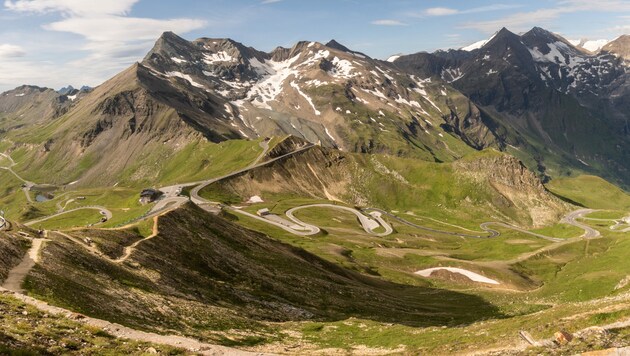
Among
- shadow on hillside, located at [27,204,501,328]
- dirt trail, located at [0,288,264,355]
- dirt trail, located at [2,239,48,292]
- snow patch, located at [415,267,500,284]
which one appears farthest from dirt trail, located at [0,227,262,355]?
snow patch, located at [415,267,500,284]

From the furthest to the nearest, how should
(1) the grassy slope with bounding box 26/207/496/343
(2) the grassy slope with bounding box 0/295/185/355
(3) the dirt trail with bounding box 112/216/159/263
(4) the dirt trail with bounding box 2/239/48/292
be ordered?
(3) the dirt trail with bounding box 112/216/159/263, (1) the grassy slope with bounding box 26/207/496/343, (4) the dirt trail with bounding box 2/239/48/292, (2) the grassy slope with bounding box 0/295/185/355

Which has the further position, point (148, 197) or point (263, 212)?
point (263, 212)

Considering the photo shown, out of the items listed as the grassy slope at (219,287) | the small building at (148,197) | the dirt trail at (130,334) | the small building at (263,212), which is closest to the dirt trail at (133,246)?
the grassy slope at (219,287)

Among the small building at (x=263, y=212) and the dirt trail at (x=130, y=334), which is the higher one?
the dirt trail at (x=130, y=334)

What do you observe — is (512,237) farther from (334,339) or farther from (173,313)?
(173,313)

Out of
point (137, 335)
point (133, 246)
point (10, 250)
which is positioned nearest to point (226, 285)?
point (133, 246)

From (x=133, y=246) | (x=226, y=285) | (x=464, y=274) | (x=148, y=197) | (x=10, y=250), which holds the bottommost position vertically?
(x=464, y=274)

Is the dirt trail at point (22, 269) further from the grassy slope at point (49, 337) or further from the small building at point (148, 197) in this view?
the small building at point (148, 197)

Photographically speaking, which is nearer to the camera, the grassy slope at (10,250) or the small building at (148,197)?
the grassy slope at (10,250)

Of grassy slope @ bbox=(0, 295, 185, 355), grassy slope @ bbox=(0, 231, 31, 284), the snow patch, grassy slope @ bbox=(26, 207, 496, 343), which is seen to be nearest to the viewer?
grassy slope @ bbox=(0, 295, 185, 355)

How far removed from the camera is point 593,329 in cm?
3119

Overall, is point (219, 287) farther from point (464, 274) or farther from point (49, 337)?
point (464, 274)

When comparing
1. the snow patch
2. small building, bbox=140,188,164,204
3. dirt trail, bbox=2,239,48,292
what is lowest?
the snow patch

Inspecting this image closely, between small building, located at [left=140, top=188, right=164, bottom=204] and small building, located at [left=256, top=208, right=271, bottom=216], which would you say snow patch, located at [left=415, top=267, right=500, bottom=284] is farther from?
small building, located at [left=140, top=188, right=164, bottom=204]
